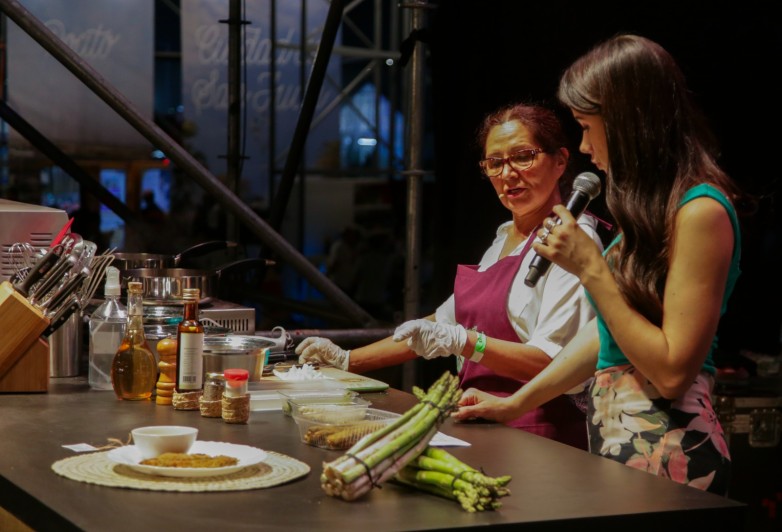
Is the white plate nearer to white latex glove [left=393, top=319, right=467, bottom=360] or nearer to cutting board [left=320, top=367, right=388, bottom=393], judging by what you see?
cutting board [left=320, top=367, right=388, bottom=393]

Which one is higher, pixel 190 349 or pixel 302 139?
pixel 302 139

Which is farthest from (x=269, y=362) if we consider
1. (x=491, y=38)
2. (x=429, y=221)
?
(x=429, y=221)

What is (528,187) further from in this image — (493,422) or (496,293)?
(493,422)

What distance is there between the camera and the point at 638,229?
2.08m

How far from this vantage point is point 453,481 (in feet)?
5.29

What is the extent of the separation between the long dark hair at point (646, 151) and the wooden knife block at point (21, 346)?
132cm

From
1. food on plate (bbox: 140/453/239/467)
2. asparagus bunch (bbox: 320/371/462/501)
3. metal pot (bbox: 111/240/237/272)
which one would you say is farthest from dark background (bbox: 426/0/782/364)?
food on plate (bbox: 140/453/239/467)

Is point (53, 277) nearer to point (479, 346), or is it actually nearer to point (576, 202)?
point (479, 346)

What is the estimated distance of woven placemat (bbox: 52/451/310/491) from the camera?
5.41 ft

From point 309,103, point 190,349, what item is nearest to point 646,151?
point 190,349

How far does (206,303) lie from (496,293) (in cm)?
93

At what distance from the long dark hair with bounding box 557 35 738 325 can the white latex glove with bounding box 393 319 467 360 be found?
27.0 inches

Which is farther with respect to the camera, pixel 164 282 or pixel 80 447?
pixel 164 282

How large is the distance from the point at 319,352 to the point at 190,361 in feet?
2.10
